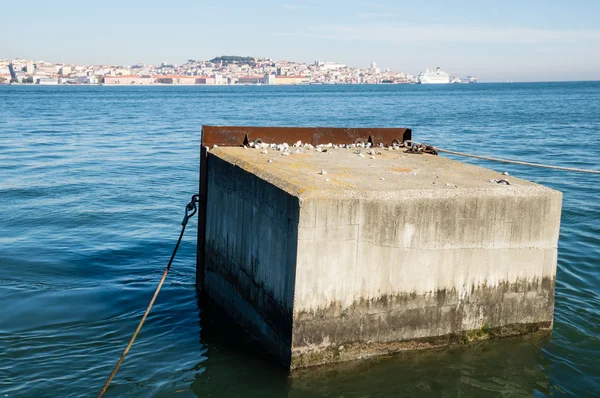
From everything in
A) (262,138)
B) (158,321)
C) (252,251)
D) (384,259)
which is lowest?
(158,321)

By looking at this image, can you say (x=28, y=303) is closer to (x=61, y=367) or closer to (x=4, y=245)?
(x=61, y=367)

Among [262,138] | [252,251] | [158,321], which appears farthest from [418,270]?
[262,138]

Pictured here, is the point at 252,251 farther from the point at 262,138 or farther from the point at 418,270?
the point at 262,138

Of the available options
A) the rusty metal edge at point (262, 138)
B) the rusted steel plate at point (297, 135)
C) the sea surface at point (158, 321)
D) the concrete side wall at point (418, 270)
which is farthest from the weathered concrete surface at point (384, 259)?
the rusted steel plate at point (297, 135)

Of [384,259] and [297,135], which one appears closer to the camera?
[384,259]

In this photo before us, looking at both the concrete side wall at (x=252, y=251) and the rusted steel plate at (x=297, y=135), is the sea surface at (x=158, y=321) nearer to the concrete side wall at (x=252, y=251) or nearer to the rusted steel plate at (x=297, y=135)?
the concrete side wall at (x=252, y=251)

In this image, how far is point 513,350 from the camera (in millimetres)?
7922

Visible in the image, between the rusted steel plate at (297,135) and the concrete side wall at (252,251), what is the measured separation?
0.62 metres

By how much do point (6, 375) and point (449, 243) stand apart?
200 inches

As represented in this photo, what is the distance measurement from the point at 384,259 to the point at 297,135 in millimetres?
4148

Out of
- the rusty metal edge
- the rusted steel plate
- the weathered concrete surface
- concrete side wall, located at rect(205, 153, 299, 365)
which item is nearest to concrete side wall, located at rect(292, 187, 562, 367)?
the weathered concrete surface

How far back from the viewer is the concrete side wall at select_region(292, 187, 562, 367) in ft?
22.6

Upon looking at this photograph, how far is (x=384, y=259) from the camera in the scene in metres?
7.14

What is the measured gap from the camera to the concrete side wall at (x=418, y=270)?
6.88 metres
